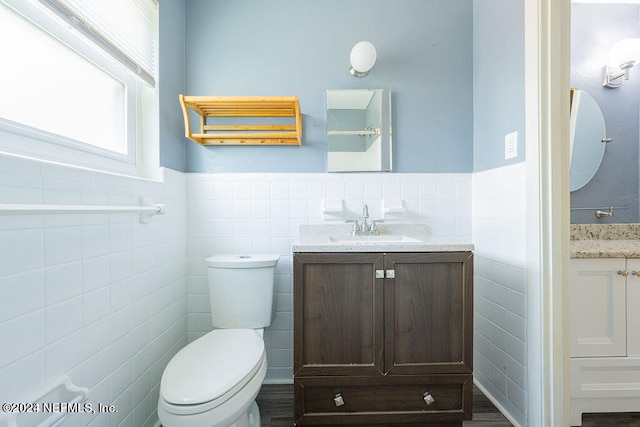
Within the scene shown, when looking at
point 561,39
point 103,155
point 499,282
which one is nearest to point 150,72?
point 103,155

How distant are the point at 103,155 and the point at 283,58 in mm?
1124

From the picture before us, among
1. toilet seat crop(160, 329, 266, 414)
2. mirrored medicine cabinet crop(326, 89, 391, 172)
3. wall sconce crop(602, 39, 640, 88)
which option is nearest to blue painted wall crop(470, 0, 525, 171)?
mirrored medicine cabinet crop(326, 89, 391, 172)

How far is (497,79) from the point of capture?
1.54 m

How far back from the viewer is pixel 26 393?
2.46 feet

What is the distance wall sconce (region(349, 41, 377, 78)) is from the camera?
158 cm

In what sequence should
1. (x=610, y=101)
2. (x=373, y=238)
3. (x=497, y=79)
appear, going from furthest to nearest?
(x=610, y=101) < (x=373, y=238) < (x=497, y=79)

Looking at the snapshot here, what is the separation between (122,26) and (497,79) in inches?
72.3

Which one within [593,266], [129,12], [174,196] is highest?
[129,12]

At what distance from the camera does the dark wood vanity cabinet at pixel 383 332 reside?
1.24 meters

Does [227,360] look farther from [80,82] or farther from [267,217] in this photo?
[80,82]

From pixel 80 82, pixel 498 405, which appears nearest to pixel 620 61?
pixel 498 405

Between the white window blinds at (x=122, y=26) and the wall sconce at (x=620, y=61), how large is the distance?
2619mm

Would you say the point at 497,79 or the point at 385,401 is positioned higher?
the point at 497,79

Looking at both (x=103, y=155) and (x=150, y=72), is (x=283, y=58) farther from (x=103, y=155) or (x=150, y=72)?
(x=103, y=155)
